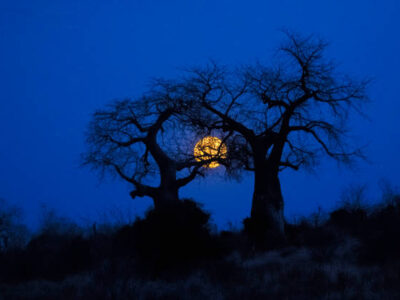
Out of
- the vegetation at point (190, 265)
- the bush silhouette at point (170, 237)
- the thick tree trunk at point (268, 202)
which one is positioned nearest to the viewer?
the vegetation at point (190, 265)

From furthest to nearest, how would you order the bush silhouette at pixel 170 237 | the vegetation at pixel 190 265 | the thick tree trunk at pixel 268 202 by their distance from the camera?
the thick tree trunk at pixel 268 202 < the bush silhouette at pixel 170 237 < the vegetation at pixel 190 265

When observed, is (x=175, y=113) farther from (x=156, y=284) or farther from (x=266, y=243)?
(x=156, y=284)

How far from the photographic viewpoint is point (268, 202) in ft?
56.2

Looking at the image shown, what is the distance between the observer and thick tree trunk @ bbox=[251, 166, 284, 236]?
17.0 m

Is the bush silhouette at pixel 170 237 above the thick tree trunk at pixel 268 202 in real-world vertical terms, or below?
below

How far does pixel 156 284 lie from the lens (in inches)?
374

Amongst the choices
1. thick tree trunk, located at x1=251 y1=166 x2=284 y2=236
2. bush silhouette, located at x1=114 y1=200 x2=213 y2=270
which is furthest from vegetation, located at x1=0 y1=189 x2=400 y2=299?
thick tree trunk, located at x1=251 y1=166 x2=284 y2=236

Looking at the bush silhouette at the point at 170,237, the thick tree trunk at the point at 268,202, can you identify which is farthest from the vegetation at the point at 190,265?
the thick tree trunk at the point at 268,202

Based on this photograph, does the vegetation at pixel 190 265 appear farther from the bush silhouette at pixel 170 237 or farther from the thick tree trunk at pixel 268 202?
the thick tree trunk at pixel 268 202

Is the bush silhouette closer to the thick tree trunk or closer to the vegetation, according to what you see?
the vegetation

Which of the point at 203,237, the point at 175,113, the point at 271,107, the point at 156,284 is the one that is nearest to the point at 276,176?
Answer: the point at 271,107

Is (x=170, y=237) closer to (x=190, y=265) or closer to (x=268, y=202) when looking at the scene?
(x=190, y=265)

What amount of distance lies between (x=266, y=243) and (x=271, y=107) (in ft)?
17.8

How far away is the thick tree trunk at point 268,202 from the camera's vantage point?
1698cm
